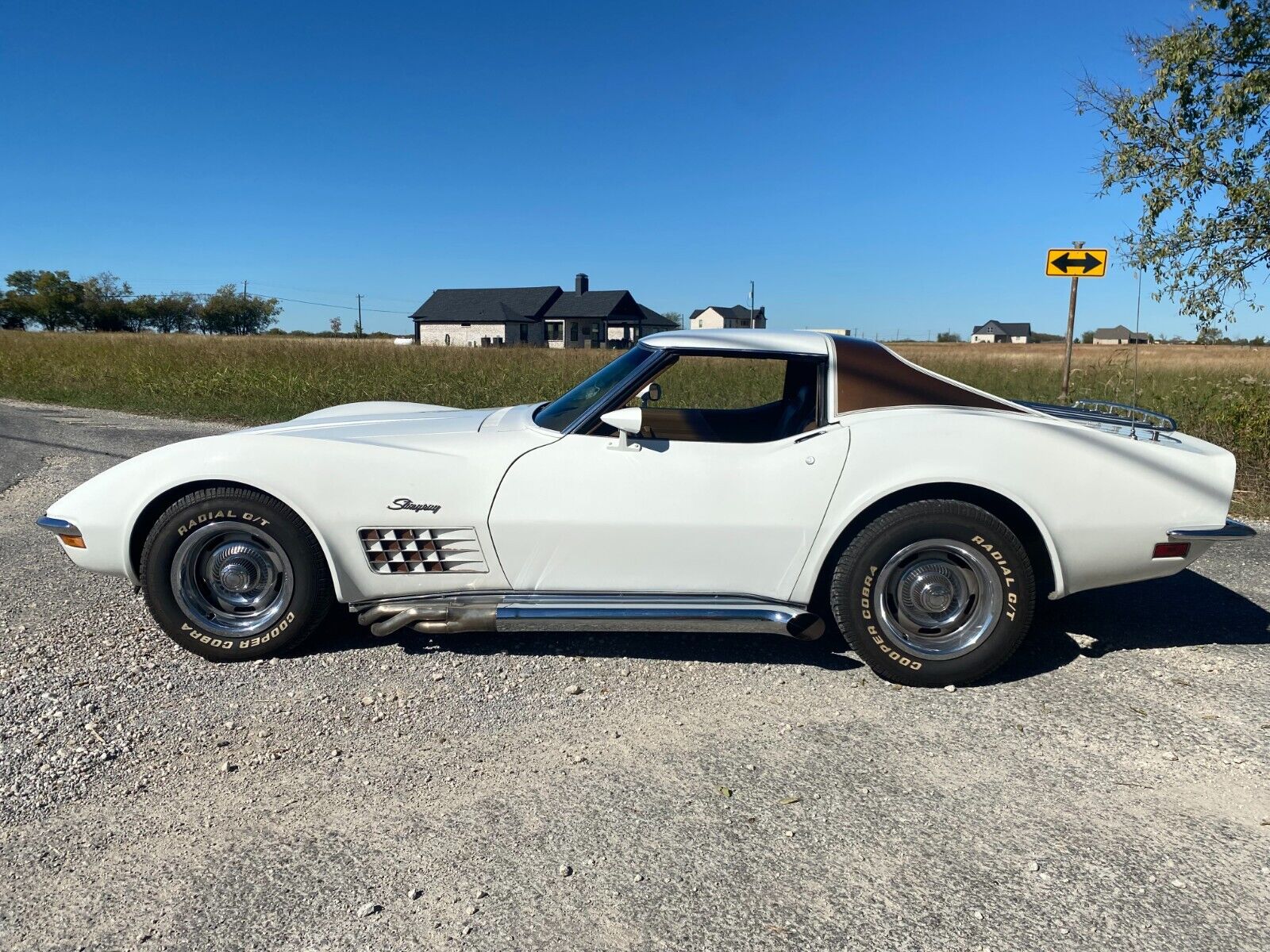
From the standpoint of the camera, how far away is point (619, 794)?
8.83 feet

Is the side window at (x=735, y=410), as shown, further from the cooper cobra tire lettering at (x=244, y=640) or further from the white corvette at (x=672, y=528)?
the cooper cobra tire lettering at (x=244, y=640)

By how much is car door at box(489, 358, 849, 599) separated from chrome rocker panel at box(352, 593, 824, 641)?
0.20 feet

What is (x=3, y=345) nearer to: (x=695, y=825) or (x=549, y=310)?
(x=695, y=825)

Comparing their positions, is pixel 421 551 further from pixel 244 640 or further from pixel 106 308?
pixel 106 308

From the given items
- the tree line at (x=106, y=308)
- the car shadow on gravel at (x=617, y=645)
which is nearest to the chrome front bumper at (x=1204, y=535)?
the car shadow on gravel at (x=617, y=645)

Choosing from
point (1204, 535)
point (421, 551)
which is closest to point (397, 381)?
point (421, 551)

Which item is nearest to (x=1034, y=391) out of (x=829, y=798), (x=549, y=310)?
(x=829, y=798)

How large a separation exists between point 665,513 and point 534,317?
61.9 meters

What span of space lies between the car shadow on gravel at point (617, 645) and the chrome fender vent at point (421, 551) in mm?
469

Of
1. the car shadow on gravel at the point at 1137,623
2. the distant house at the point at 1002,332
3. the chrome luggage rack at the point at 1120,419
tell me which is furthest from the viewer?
the distant house at the point at 1002,332

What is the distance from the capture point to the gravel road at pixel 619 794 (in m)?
2.11

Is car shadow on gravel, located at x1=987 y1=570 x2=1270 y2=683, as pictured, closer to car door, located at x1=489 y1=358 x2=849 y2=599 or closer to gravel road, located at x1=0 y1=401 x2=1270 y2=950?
gravel road, located at x1=0 y1=401 x2=1270 y2=950

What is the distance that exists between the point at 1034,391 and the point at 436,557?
47.2 ft

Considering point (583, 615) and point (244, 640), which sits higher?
point (583, 615)
